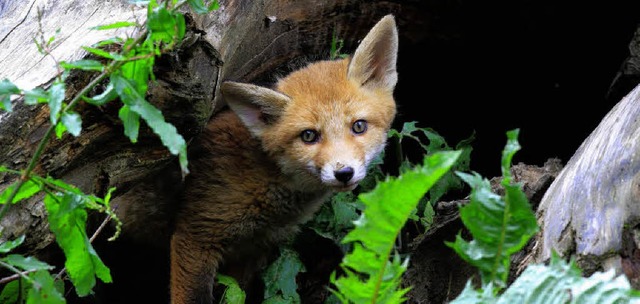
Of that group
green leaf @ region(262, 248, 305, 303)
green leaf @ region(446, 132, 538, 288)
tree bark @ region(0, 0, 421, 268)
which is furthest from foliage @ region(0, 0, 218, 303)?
green leaf @ region(262, 248, 305, 303)

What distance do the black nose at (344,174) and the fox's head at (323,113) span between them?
9cm

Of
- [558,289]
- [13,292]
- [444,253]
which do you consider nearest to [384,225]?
[558,289]

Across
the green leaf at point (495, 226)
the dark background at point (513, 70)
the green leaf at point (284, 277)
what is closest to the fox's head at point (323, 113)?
the green leaf at point (284, 277)

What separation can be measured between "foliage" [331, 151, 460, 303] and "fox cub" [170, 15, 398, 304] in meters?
1.70

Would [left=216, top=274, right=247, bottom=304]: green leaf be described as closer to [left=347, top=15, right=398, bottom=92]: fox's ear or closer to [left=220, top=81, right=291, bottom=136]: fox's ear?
[left=220, top=81, right=291, bottom=136]: fox's ear

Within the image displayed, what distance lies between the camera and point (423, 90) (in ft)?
21.0

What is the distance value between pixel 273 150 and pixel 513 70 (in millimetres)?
2679

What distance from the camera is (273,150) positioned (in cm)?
454

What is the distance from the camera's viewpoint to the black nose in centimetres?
407

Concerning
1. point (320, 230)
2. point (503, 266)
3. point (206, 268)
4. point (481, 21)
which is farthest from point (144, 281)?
point (503, 266)

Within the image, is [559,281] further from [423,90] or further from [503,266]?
[423,90]

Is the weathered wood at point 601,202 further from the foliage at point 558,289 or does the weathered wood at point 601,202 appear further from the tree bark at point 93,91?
the tree bark at point 93,91

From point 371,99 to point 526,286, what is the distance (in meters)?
2.26

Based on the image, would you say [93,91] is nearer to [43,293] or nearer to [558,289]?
[43,293]
